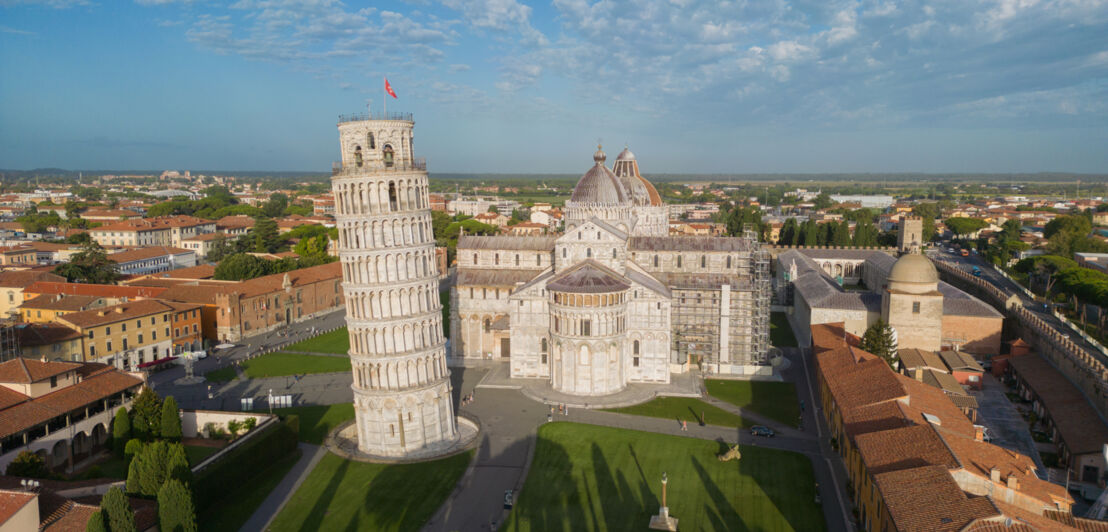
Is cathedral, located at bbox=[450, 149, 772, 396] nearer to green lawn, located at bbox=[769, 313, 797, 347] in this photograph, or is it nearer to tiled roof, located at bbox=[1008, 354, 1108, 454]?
green lawn, located at bbox=[769, 313, 797, 347]

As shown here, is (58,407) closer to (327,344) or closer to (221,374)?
(221,374)

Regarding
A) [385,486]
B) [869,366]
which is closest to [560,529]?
[385,486]

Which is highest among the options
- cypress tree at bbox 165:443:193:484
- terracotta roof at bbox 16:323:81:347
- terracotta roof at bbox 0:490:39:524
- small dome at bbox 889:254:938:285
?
small dome at bbox 889:254:938:285

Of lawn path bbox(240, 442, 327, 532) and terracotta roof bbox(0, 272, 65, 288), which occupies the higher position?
terracotta roof bbox(0, 272, 65, 288)

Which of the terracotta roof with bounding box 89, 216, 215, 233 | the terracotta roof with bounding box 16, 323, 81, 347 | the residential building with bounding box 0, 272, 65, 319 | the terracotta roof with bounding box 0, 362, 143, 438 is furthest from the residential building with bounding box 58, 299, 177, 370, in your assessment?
the terracotta roof with bounding box 89, 216, 215, 233

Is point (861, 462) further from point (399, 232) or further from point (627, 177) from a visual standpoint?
point (627, 177)

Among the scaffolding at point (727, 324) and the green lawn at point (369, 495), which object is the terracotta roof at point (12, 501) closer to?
the green lawn at point (369, 495)
